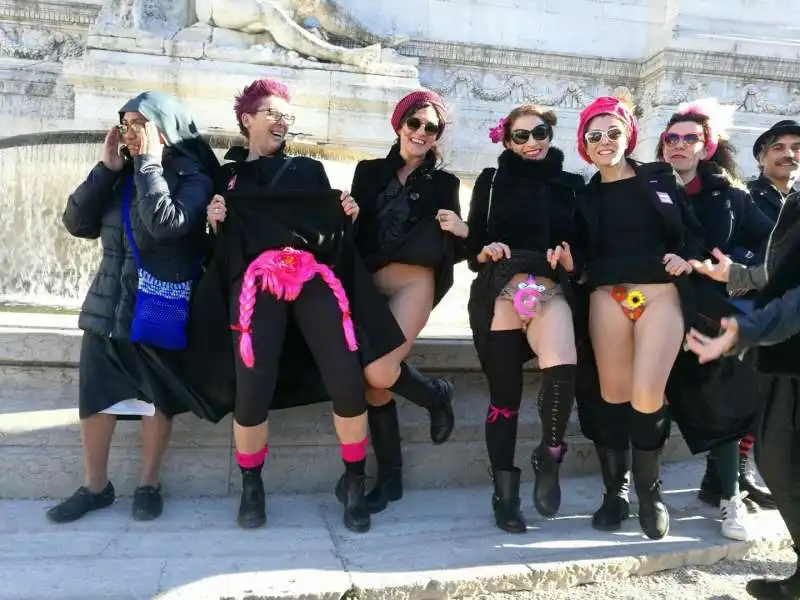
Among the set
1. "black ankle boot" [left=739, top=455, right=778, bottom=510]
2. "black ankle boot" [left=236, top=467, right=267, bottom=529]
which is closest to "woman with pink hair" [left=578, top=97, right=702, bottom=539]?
"black ankle boot" [left=739, top=455, right=778, bottom=510]

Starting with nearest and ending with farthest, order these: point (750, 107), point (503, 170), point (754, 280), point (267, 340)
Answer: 1. point (754, 280)
2. point (267, 340)
3. point (503, 170)
4. point (750, 107)

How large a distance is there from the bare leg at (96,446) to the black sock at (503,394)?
5.49 feet

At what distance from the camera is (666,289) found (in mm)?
2826

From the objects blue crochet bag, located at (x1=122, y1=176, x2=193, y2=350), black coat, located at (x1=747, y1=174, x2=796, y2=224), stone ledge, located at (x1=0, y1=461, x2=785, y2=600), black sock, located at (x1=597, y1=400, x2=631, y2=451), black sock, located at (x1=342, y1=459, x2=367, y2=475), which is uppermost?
black coat, located at (x1=747, y1=174, x2=796, y2=224)

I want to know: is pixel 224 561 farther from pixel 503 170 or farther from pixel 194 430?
pixel 503 170

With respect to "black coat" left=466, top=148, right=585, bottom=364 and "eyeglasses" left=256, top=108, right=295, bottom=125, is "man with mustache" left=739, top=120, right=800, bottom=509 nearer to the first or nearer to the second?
"black coat" left=466, top=148, right=585, bottom=364

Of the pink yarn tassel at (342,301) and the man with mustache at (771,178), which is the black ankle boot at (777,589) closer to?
the man with mustache at (771,178)

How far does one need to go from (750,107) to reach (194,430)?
45.0 feet

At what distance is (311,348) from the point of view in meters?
2.79

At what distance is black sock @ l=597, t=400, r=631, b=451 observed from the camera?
2.95 meters

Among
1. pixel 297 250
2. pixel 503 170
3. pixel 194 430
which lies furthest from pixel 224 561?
pixel 503 170

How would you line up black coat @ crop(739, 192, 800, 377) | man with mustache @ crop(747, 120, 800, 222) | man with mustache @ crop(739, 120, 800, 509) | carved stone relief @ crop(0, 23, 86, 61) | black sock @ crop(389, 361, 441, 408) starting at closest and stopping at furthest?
black coat @ crop(739, 192, 800, 377) → black sock @ crop(389, 361, 441, 408) → man with mustache @ crop(739, 120, 800, 509) → man with mustache @ crop(747, 120, 800, 222) → carved stone relief @ crop(0, 23, 86, 61)

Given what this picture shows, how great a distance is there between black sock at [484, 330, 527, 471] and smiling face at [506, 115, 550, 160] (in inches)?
32.6

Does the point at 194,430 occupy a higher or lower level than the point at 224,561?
higher
